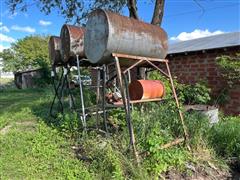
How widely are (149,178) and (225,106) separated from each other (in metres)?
5.81

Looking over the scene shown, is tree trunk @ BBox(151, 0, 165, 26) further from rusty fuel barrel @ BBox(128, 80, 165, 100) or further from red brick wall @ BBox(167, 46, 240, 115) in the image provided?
rusty fuel barrel @ BBox(128, 80, 165, 100)

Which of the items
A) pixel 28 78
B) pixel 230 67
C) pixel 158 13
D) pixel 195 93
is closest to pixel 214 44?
pixel 230 67

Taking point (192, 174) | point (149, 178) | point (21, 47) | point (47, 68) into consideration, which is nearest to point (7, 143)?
point (149, 178)

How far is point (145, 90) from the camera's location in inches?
218

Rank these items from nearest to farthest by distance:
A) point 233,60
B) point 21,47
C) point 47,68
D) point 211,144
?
point 211,144 → point 233,60 → point 47,68 → point 21,47

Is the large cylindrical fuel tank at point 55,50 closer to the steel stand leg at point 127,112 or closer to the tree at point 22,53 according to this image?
the steel stand leg at point 127,112

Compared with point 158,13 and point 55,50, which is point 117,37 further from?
point 158,13

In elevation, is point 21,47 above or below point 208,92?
above

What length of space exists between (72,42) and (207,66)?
4757 millimetres

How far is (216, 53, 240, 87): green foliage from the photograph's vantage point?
8.53m

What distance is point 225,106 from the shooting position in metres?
9.36

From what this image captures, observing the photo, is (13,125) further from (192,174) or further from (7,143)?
(192,174)

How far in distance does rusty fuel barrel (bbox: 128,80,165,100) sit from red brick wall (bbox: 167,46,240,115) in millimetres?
4253

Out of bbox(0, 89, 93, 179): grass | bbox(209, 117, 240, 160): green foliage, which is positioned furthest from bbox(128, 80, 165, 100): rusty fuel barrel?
bbox(0, 89, 93, 179): grass
